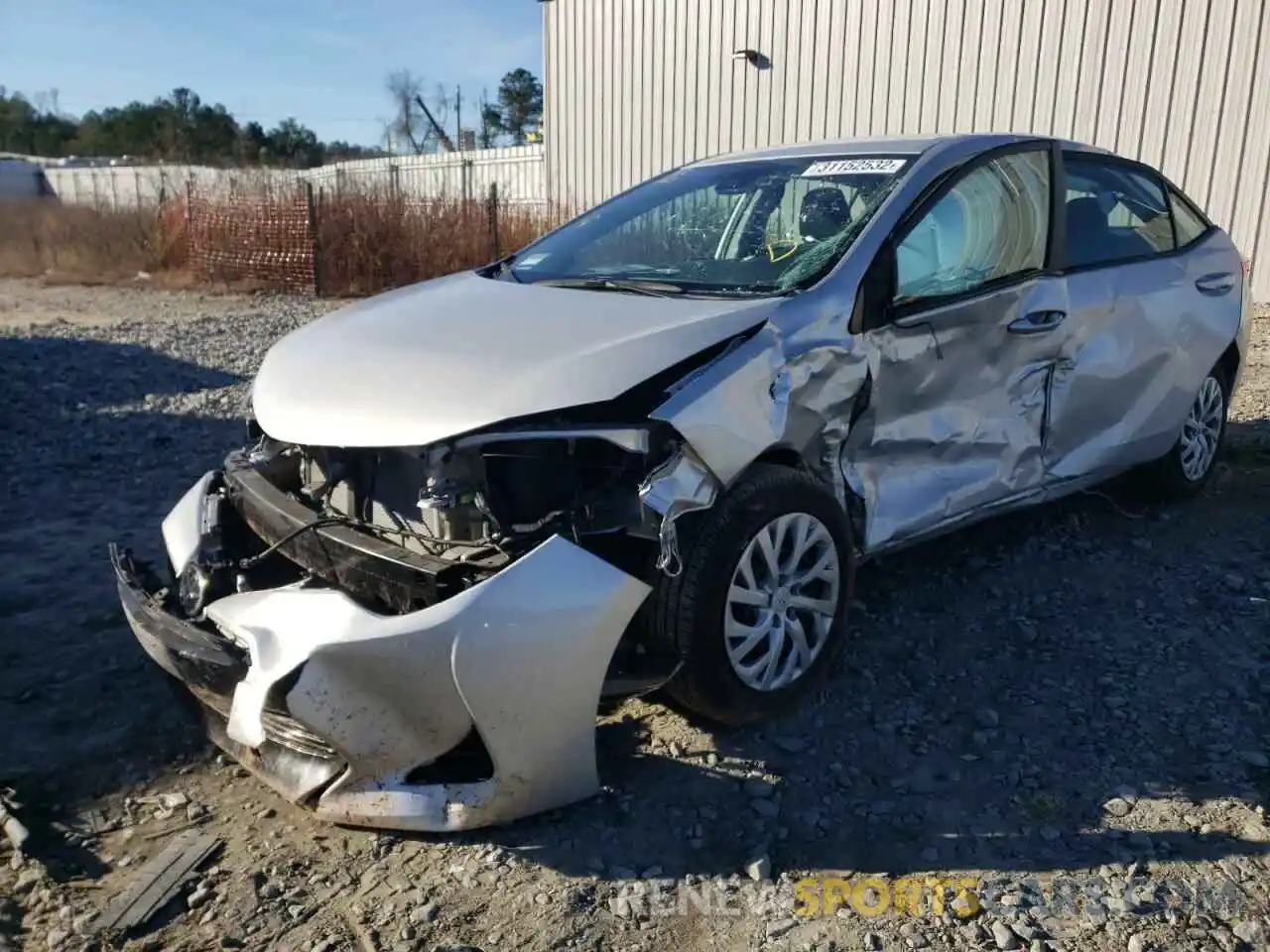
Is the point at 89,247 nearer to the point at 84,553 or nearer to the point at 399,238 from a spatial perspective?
the point at 399,238

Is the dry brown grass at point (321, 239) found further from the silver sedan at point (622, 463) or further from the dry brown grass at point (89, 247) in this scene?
the silver sedan at point (622, 463)

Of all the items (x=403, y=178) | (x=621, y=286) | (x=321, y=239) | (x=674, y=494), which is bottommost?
(x=674, y=494)

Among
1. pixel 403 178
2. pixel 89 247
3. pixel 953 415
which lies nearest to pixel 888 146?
pixel 953 415

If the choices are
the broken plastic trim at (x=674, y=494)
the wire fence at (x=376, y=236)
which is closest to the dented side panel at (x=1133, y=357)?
the broken plastic trim at (x=674, y=494)

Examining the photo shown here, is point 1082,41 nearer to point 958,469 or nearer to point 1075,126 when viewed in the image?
point 1075,126

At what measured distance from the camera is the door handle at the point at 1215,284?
4730 millimetres

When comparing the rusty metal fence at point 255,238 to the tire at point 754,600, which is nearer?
the tire at point 754,600

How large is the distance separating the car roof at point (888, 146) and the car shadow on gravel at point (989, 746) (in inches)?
64.4

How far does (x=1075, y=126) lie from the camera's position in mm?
11742

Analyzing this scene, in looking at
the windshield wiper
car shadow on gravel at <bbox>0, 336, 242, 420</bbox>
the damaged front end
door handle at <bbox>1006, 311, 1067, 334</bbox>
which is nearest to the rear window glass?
door handle at <bbox>1006, 311, 1067, 334</bbox>

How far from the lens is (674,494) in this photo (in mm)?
2695

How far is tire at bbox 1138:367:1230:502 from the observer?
4883mm

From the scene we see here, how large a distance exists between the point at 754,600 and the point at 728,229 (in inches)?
59.3

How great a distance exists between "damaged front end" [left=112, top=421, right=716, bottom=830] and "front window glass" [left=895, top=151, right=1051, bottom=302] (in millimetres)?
1261
